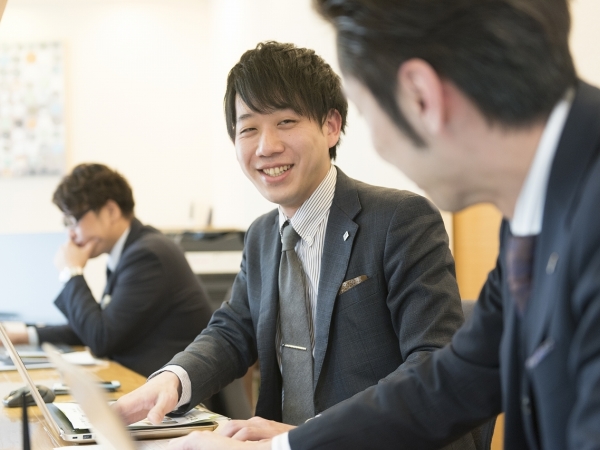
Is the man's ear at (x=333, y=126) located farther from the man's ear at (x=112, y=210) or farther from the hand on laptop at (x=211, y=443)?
the man's ear at (x=112, y=210)

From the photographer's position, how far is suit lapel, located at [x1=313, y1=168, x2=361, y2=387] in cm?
161

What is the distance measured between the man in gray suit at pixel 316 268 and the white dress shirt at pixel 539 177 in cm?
72

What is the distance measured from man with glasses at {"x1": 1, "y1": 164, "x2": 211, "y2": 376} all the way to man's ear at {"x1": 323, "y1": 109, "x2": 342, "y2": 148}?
1103 millimetres

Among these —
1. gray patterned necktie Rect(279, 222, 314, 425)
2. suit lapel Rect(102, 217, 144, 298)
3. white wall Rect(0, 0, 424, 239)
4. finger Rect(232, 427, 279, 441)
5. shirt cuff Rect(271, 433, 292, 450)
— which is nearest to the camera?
shirt cuff Rect(271, 433, 292, 450)

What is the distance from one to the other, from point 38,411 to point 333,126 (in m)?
0.97

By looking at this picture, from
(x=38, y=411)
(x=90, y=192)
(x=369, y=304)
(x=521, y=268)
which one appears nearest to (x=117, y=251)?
(x=90, y=192)

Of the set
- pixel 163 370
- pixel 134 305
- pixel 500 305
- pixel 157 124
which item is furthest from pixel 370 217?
pixel 157 124

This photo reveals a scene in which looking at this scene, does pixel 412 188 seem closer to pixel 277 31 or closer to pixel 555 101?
pixel 277 31

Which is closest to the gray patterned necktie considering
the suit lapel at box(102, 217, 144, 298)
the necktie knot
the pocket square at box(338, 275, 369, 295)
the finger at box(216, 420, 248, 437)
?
the necktie knot

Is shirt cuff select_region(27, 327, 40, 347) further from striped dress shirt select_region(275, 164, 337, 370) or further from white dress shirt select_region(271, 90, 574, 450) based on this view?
white dress shirt select_region(271, 90, 574, 450)

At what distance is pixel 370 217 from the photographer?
1.66 meters

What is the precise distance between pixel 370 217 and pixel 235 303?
1.55 ft

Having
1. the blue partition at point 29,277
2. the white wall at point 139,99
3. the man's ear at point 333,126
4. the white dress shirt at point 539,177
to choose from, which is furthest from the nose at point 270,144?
the white wall at point 139,99

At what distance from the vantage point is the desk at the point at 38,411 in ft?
4.66
